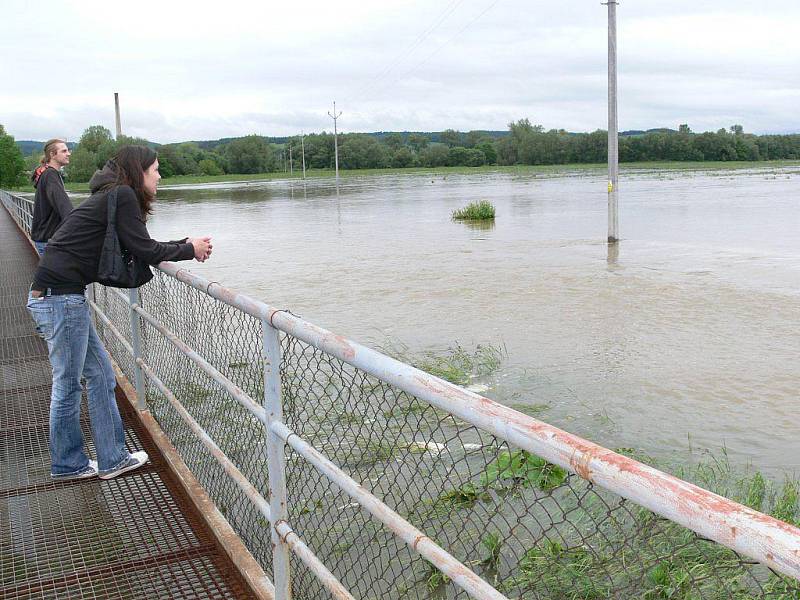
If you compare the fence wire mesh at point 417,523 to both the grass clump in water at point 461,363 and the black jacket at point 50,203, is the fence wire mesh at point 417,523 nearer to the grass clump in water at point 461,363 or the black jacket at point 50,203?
the black jacket at point 50,203

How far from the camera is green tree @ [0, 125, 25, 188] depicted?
76.3m

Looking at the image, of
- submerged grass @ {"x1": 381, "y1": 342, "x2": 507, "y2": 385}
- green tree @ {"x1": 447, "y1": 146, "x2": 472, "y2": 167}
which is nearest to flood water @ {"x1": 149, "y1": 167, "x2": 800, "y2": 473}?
submerged grass @ {"x1": 381, "y1": 342, "x2": 507, "y2": 385}

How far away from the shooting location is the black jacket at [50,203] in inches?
248

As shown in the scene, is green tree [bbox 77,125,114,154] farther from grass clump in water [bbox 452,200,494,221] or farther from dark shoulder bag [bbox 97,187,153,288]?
dark shoulder bag [bbox 97,187,153,288]

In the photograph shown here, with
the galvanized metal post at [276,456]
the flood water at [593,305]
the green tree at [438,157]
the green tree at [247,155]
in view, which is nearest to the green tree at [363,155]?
the green tree at [438,157]

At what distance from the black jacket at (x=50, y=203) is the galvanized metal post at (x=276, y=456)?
4110 millimetres

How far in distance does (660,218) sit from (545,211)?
604 centimetres

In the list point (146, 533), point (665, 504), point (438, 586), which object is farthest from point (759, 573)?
point (665, 504)

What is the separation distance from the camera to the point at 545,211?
34500mm

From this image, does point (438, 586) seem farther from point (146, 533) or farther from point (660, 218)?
point (660, 218)

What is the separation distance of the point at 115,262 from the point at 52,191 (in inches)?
113

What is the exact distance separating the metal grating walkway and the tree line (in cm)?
10482

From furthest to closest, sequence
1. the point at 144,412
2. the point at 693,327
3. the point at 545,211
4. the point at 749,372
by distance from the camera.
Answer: the point at 545,211 < the point at 693,327 < the point at 749,372 < the point at 144,412

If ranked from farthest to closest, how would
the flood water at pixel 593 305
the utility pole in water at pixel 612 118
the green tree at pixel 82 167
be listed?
the green tree at pixel 82 167 → the utility pole in water at pixel 612 118 → the flood water at pixel 593 305
